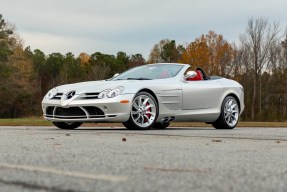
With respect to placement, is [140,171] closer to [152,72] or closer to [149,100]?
[149,100]

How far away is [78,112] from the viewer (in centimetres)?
852

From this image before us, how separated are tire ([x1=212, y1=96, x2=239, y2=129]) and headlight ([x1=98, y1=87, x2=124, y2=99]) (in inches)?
107

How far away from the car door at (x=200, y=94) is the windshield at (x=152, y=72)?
0.34 metres

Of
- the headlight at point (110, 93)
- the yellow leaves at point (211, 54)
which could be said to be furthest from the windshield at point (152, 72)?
the yellow leaves at point (211, 54)

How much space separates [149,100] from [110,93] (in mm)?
801

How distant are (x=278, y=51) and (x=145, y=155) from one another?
4916 cm

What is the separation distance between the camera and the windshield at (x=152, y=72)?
9.48 m

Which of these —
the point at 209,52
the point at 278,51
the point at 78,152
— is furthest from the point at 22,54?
the point at 78,152

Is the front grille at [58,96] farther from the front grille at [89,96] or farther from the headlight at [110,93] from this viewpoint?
the headlight at [110,93]

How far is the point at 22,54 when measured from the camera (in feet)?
203

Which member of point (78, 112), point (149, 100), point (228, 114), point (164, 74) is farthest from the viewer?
point (228, 114)

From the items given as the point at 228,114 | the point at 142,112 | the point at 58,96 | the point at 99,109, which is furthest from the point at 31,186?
the point at 228,114

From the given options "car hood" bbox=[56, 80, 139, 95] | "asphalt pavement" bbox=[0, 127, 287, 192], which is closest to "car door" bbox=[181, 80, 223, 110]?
"car hood" bbox=[56, 80, 139, 95]

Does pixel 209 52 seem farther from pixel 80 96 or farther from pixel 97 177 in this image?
pixel 97 177
